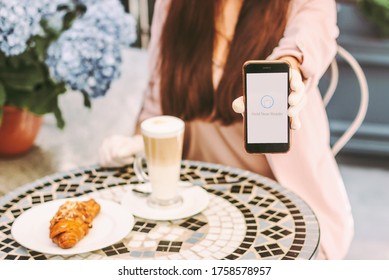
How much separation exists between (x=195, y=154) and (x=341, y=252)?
332mm

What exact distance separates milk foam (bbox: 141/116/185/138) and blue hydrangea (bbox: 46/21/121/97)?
0.17m

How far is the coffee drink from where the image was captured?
82cm

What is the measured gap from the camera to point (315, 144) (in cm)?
111

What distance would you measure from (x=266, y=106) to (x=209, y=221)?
179mm

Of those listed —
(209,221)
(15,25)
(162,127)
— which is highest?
(15,25)

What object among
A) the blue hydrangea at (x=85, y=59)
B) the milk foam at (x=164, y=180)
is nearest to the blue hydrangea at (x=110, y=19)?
the blue hydrangea at (x=85, y=59)

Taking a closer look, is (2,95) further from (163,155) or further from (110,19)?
(163,155)

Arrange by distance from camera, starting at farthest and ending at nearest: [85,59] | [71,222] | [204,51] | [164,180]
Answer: [204,51]
[85,59]
[164,180]
[71,222]

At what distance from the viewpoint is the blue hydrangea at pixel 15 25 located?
0.90 meters

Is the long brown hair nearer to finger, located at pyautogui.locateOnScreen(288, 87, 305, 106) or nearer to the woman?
the woman

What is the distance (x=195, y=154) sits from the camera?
1.16 m

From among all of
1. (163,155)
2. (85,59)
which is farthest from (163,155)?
(85,59)

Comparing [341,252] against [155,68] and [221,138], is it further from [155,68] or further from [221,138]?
[155,68]
